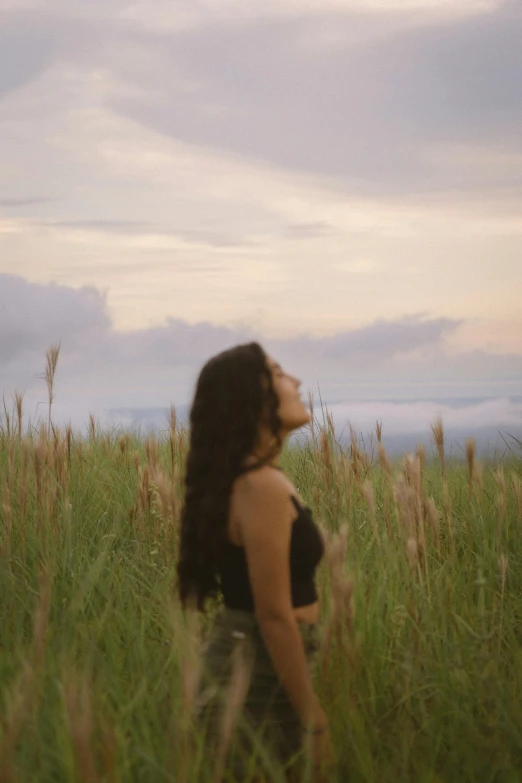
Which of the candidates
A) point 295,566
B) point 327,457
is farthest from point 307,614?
point 327,457

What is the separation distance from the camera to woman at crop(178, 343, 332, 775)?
215 cm

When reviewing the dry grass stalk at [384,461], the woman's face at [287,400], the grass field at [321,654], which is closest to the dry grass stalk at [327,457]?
the grass field at [321,654]

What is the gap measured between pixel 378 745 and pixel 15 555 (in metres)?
2.34

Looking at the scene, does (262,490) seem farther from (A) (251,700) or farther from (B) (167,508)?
(B) (167,508)

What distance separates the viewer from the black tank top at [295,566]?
2.28 m

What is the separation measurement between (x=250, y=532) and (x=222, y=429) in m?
0.32

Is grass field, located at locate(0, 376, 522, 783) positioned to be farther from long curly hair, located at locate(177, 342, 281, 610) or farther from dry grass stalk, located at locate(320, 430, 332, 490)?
long curly hair, located at locate(177, 342, 281, 610)

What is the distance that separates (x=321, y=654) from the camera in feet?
6.53

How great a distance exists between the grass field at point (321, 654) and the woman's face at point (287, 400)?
32 centimetres

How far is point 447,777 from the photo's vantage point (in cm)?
243

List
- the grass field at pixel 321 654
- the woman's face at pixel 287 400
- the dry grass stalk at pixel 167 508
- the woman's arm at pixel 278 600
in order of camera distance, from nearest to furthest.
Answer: the grass field at pixel 321 654
the woman's arm at pixel 278 600
the woman's face at pixel 287 400
the dry grass stalk at pixel 167 508

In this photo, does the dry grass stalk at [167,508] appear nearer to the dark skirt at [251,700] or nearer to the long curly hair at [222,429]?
the long curly hair at [222,429]

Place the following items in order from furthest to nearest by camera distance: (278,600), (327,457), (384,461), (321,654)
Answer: (327,457), (384,461), (278,600), (321,654)

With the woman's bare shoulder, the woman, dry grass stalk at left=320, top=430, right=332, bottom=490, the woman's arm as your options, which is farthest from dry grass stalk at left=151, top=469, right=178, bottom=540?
the woman's arm
